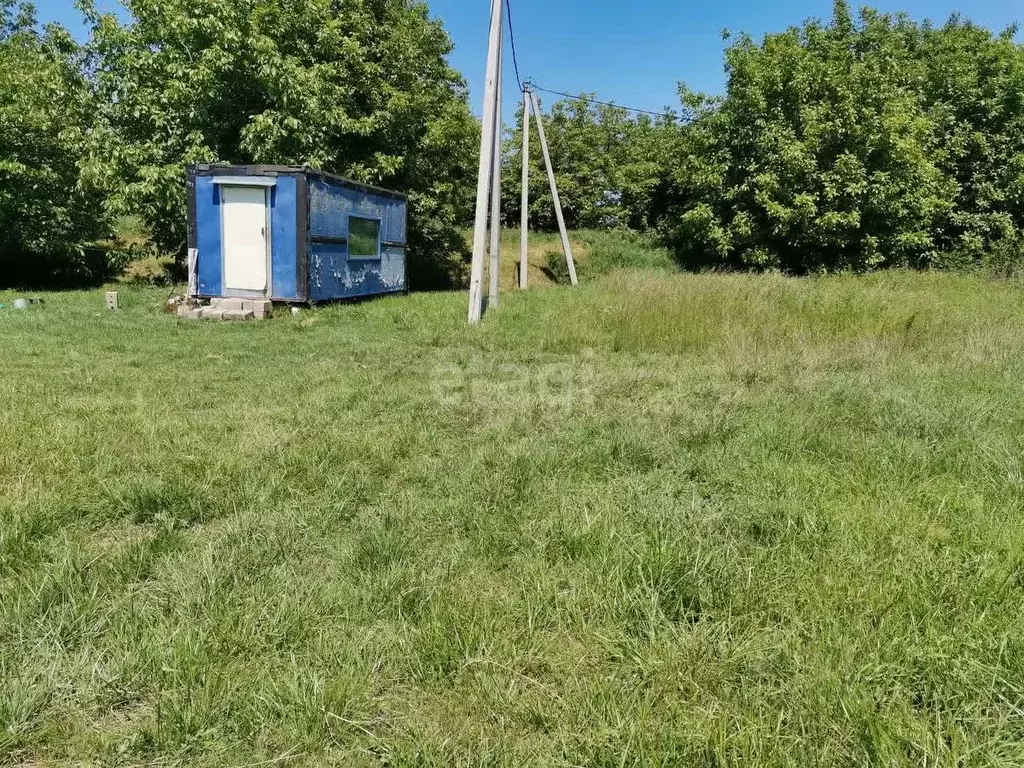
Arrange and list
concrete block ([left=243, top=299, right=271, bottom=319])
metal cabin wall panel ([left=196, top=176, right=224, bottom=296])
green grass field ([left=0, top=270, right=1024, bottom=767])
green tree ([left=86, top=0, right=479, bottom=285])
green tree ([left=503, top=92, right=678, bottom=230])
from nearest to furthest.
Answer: green grass field ([left=0, top=270, right=1024, bottom=767]) → concrete block ([left=243, top=299, right=271, bottom=319]) → metal cabin wall panel ([left=196, top=176, right=224, bottom=296]) → green tree ([left=86, top=0, right=479, bottom=285]) → green tree ([left=503, top=92, right=678, bottom=230])

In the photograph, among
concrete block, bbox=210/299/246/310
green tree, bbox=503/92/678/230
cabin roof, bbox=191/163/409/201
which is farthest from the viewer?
green tree, bbox=503/92/678/230

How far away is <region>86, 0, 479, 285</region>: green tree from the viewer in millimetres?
12742

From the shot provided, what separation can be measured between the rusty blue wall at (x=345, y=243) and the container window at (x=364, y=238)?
0.35 ft

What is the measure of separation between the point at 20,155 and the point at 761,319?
1446cm

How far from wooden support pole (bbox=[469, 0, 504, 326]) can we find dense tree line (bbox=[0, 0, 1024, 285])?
521cm

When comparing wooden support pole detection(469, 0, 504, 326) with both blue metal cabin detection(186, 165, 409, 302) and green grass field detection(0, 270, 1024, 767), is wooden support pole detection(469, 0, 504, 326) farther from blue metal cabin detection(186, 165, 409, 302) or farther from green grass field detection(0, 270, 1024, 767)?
green grass field detection(0, 270, 1024, 767)

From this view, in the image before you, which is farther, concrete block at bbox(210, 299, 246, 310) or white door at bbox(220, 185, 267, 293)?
white door at bbox(220, 185, 267, 293)

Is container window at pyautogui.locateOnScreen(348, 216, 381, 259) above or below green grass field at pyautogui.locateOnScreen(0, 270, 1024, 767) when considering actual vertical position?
above

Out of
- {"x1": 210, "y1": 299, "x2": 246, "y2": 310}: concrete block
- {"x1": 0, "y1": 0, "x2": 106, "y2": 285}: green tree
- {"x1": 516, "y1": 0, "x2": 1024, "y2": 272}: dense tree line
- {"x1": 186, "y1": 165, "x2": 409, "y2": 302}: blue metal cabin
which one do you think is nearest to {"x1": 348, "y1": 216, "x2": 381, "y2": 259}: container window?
{"x1": 186, "y1": 165, "x2": 409, "y2": 302}: blue metal cabin

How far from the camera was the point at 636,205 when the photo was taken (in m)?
24.8

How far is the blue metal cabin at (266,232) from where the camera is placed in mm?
10141

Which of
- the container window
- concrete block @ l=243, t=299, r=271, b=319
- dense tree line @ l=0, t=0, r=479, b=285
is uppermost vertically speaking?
dense tree line @ l=0, t=0, r=479, b=285

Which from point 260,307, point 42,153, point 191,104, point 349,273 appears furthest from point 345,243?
point 42,153

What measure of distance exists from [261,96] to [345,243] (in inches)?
180
